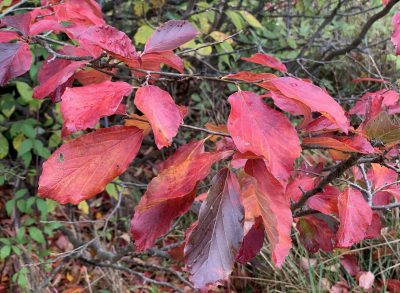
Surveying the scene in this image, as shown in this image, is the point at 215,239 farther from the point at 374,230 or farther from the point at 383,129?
the point at 374,230

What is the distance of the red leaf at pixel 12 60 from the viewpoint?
764 millimetres

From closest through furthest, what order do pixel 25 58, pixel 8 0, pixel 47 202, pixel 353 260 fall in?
pixel 25 58 < pixel 8 0 < pixel 353 260 < pixel 47 202

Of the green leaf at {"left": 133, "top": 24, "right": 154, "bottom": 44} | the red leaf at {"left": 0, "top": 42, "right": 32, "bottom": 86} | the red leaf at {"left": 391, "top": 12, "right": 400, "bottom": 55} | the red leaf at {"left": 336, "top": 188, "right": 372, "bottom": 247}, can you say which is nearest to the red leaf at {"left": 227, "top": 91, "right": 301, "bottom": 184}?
the red leaf at {"left": 336, "top": 188, "right": 372, "bottom": 247}

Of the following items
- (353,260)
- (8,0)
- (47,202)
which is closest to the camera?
(8,0)

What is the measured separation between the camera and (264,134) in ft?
1.94

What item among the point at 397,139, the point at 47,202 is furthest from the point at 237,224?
the point at 47,202

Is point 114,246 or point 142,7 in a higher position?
point 142,7

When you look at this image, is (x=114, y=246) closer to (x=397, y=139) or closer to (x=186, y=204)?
(x=186, y=204)

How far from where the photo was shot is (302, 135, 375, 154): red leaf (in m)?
0.67

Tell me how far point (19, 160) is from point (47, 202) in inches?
17.2

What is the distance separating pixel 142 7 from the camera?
1838mm

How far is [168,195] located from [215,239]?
9 centimetres

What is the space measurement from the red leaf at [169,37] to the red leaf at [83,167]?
0.18m

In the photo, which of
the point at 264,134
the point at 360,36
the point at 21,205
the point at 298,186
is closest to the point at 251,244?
the point at 298,186
